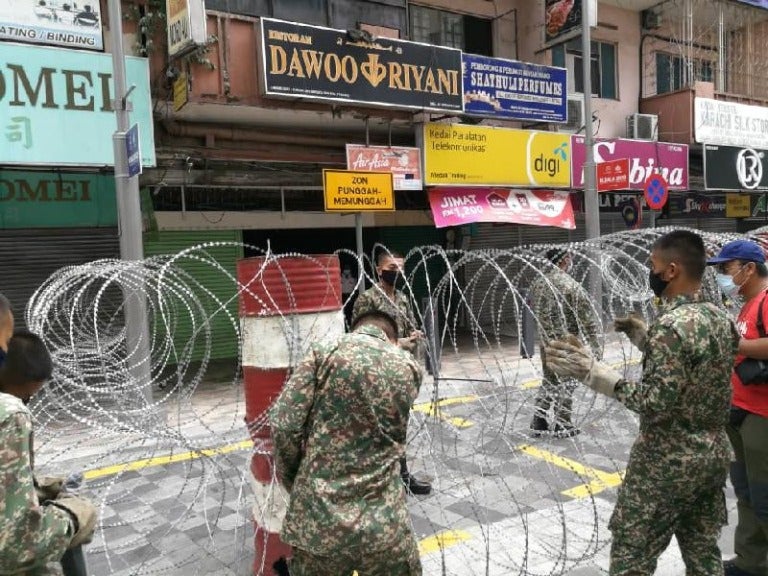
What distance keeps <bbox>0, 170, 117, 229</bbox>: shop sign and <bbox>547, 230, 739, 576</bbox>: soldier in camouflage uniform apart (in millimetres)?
8611

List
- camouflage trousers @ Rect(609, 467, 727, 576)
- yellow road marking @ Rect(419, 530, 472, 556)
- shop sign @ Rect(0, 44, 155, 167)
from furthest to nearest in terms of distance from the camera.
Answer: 1. shop sign @ Rect(0, 44, 155, 167)
2. yellow road marking @ Rect(419, 530, 472, 556)
3. camouflage trousers @ Rect(609, 467, 727, 576)

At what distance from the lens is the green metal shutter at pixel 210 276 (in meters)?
10.8

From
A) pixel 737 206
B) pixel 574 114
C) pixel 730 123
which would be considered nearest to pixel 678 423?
pixel 574 114

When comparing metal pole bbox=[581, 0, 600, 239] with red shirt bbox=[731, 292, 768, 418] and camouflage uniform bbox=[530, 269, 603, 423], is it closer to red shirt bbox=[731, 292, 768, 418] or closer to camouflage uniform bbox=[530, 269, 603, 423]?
camouflage uniform bbox=[530, 269, 603, 423]

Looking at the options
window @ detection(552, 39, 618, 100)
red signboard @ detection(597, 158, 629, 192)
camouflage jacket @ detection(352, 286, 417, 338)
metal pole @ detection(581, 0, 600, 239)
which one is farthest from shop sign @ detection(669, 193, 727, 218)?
camouflage jacket @ detection(352, 286, 417, 338)

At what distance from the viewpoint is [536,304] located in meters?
5.85

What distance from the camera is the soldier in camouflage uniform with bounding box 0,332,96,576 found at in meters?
1.97

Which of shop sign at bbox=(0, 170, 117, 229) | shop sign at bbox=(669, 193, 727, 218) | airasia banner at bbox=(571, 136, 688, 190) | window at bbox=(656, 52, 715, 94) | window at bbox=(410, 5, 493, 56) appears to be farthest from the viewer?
shop sign at bbox=(669, 193, 727, 218)

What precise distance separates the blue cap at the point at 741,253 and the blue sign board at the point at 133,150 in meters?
5.46

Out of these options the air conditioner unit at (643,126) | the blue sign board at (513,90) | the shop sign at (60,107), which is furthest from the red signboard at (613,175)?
the shop sign at (60,107)

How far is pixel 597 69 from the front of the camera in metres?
15.2

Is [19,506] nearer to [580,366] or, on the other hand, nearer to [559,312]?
[580,366]

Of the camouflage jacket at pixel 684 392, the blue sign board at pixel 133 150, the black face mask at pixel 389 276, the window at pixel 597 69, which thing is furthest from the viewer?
the window at pixel 597 69

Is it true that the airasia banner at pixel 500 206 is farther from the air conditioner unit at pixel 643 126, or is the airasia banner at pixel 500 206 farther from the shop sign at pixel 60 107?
the shop sign at pixel 60 107
